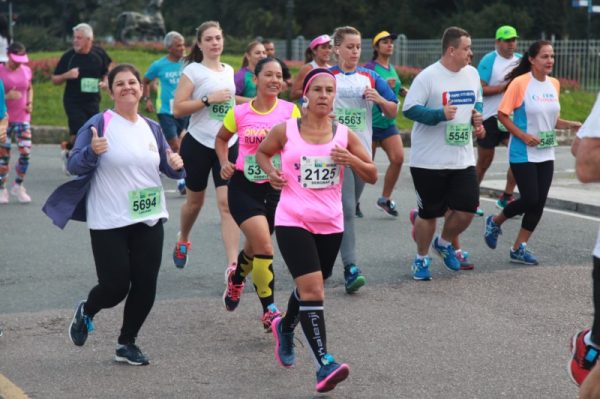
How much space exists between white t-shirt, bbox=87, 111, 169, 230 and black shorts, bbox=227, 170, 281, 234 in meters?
0.89

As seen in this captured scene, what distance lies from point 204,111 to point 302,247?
3091 millimetres

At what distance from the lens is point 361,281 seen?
8.47 m

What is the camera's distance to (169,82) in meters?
15.0

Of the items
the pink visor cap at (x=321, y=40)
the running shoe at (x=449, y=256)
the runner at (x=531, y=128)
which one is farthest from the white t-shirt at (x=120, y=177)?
the pink visor cap at (x=321, y=40)

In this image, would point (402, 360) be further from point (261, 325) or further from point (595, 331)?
point (595, 331)

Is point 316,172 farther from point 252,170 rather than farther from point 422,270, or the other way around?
point 422,270

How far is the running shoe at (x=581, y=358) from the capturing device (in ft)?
15.9

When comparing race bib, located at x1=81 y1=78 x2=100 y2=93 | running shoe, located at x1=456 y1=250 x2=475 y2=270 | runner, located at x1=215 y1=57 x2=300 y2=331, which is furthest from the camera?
Result: race bib, located at x1=81 y1=78 x2=100 y2=93

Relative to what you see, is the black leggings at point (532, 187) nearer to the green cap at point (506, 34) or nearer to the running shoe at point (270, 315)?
the running shoe at point (270, 315)

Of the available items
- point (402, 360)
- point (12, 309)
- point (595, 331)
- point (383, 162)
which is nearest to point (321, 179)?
point (402, 360)

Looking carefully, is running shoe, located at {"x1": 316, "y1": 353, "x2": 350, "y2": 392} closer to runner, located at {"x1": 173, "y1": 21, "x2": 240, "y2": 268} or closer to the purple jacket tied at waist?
the purple jacket tied at waist

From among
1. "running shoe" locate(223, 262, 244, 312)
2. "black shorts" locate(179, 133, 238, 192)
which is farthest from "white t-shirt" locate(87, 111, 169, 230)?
"black shorts" locate(179, 133, 238, 192)

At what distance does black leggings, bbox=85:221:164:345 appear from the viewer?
21.4ft

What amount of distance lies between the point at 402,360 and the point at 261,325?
1267 mm
